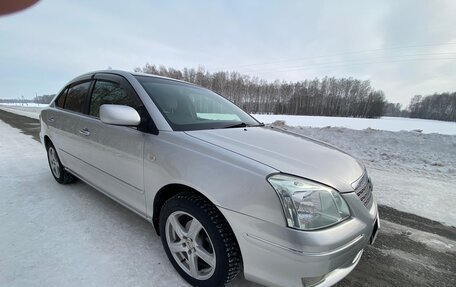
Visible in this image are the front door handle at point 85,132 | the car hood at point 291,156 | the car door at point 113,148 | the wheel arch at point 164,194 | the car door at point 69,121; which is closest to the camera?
the car hood at point 291,156

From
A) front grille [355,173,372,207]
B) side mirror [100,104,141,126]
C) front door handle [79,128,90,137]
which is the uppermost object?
side mirror [100,104,141,126]

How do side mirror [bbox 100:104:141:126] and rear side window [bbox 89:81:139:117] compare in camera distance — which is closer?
side mirror [bbox 100:104:141:126]

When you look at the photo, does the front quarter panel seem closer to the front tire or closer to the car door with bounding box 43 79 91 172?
the front tire

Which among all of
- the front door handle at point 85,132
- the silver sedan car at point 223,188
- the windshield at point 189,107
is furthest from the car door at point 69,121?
the windshield at point 189,107

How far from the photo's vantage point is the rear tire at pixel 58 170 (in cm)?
355

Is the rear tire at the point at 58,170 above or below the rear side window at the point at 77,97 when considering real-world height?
below

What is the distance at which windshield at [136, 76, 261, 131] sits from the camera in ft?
6.97

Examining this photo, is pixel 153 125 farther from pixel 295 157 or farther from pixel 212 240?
pixel 295 157

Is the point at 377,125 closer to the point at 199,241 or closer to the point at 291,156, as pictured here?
the point at 291,156

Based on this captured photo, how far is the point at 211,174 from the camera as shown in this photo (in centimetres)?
155

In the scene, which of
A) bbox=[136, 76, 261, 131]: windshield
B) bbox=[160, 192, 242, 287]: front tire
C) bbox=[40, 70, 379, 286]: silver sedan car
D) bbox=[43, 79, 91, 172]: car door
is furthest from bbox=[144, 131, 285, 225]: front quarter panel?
bbox=[43, 79, 91, 172]: car door

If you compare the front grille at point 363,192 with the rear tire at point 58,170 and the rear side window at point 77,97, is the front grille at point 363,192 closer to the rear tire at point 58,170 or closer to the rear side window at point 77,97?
the rear side window at point 77,97

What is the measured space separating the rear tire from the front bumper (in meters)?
3.23

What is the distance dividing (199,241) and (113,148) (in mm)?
1277
